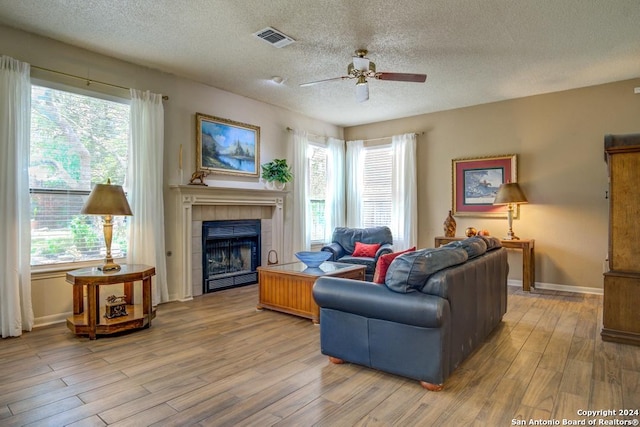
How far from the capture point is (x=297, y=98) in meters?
5.73

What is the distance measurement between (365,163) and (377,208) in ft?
3.04

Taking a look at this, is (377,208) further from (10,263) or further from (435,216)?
(10,263)

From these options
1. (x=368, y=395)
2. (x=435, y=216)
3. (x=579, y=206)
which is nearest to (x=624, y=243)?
(x=579, y=206)

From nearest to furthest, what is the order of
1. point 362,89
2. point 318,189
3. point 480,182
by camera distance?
point 362,89 → point 480,182 → point 318,189

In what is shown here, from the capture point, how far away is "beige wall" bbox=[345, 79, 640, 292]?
16.6ft

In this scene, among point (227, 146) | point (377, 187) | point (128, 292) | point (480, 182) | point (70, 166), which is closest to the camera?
point (70, 166)

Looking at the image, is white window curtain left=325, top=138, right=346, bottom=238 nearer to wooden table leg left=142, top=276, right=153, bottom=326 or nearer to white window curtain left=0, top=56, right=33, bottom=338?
wooden table leg left=142, top=276, right=153, bottom=326

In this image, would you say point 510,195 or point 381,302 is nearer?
point 381,302

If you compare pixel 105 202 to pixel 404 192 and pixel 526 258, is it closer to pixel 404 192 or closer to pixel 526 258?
pixel 404 192

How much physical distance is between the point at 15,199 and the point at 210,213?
220 cm

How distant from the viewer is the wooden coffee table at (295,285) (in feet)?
12.8

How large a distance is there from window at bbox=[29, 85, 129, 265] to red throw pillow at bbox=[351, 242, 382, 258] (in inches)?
126

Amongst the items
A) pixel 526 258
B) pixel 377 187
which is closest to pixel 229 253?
pixel 377 187

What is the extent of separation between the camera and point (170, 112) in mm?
4801
